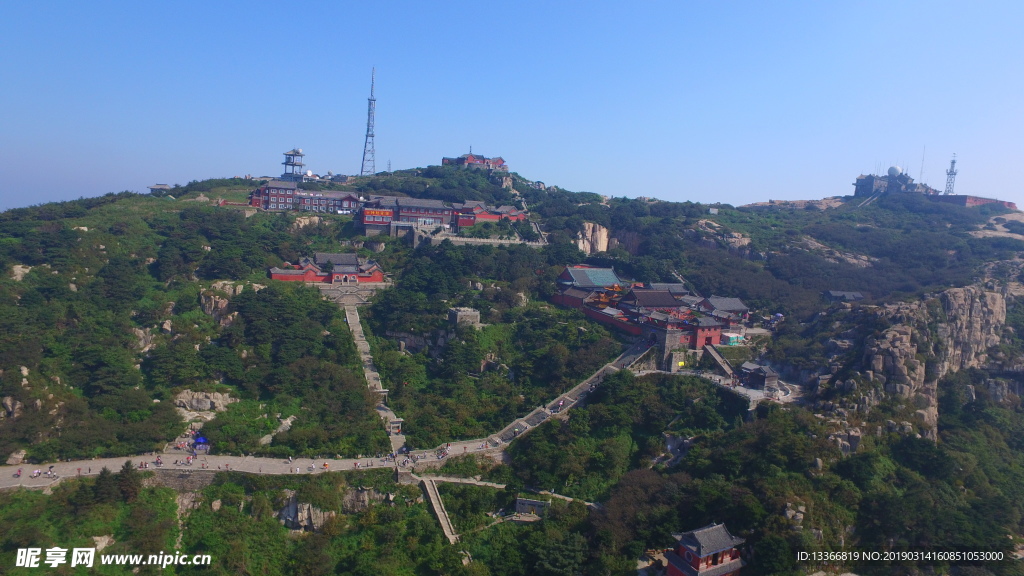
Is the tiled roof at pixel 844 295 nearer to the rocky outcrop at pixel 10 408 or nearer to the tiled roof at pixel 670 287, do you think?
the tiled roof at pixel 670 287

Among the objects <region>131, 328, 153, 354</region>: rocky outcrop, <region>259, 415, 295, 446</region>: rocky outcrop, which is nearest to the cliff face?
<region>259, 415, 295, 446</region>: rocky outcrop

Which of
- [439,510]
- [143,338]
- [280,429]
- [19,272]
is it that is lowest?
[439,510]

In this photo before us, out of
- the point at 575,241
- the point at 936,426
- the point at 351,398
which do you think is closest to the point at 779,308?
the point at 936,426

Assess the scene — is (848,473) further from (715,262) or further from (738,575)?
(715,262)

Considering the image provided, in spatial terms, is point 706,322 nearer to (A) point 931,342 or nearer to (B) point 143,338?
(A) point 931,342

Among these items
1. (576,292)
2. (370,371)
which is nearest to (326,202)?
(370,371)
